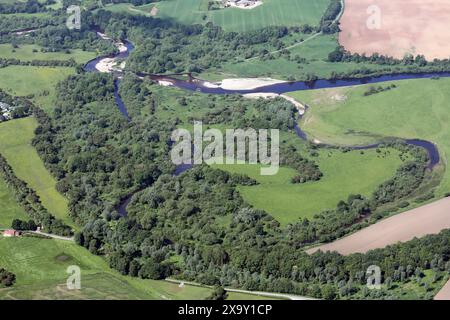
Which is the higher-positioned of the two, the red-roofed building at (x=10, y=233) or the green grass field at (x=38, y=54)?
the green grass field at (x=38, y=54)

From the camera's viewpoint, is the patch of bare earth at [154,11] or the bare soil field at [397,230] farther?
the patch of bare earth at [154,11]

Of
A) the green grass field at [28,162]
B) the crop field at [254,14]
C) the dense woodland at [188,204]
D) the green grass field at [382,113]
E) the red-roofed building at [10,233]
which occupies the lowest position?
the green grass field at [28,162]

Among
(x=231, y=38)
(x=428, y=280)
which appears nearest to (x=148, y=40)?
(x=231, y=38)

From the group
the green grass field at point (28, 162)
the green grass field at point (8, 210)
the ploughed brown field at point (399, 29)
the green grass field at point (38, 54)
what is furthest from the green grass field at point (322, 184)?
the green grass field at point (38, 54)

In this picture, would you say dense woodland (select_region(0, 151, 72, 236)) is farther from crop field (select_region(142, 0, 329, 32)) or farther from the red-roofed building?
crop field (select_region(142, 0, 329, 32))

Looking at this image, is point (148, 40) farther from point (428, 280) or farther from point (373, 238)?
point (428, 280)

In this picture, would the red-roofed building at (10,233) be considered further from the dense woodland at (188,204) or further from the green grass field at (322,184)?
the green grass field at (322,184)

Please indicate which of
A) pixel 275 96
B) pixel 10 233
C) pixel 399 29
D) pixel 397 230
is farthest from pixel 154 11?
pixel 397 230

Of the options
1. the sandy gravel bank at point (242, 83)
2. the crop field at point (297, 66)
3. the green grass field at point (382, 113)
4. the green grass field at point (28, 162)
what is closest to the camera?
the green grass field at point (28, 162)
